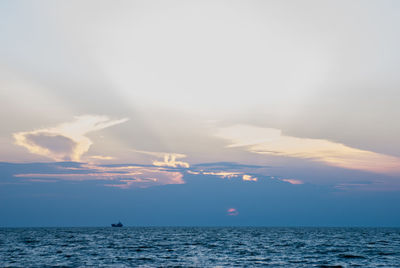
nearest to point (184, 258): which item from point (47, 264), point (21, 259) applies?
point (47, 264)

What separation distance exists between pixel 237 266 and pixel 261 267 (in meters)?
3.21

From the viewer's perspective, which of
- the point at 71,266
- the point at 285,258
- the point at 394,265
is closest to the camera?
Answer: the point at 71,266

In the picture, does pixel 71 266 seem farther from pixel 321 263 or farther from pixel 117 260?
pixel 321 263

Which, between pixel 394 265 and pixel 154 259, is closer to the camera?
pixel 394 265

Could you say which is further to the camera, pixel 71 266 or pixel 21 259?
pixel 21 259

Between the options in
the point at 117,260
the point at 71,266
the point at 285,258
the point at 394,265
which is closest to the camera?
the point at 71,266

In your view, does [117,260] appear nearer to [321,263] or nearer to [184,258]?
[184,258]

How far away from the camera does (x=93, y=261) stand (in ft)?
198

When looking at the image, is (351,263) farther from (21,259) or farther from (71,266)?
(21,259)

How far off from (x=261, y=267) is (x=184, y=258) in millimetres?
14754

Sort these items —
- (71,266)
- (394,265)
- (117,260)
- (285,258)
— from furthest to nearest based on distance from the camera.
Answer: (285,258), (117,260), (394,265), (71,266)

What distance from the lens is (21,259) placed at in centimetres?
6362

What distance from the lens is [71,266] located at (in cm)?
5447

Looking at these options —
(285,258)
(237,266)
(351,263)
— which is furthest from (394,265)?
(237,266)
